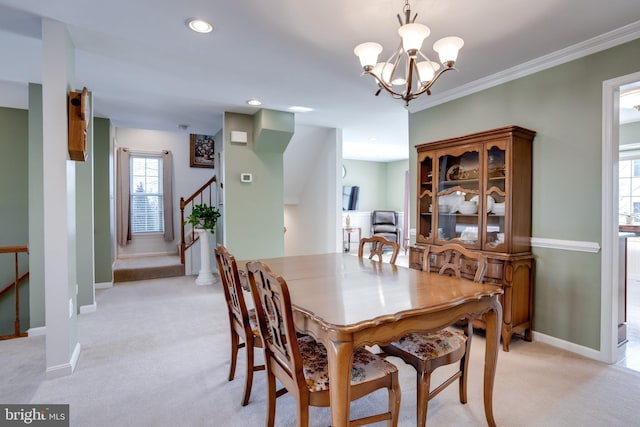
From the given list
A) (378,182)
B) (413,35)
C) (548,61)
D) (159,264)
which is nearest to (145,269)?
(159,264)

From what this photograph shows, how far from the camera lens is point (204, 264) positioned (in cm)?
504

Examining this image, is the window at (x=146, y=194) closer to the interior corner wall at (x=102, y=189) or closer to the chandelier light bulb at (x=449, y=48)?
the interior corner wall at (x=102, y=189)

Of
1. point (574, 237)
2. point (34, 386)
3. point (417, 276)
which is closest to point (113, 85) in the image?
point (34, 386)

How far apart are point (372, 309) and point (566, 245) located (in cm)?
228

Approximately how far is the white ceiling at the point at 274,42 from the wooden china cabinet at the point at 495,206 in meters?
0.71

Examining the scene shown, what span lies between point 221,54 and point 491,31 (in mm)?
2111

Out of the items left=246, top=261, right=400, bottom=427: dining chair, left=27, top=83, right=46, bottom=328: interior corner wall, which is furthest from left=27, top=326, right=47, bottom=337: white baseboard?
left=246, top=261, right=400, bottom=427: dining chair

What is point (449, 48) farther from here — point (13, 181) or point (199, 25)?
point (13, 181)

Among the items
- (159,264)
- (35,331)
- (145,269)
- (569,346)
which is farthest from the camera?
(159,264)

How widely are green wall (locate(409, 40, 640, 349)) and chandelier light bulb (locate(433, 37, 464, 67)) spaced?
153 cm

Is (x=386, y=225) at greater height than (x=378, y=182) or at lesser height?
lesser

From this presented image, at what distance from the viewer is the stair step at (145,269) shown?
5066mm

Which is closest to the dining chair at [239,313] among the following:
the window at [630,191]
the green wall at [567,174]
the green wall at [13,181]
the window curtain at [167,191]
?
the green wall at [567,174]

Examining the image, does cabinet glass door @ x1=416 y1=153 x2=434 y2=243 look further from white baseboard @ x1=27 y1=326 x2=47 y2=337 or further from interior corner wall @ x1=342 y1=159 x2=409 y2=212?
interior corner wall @ x1=342 y1=159 x2=409 y2=212
